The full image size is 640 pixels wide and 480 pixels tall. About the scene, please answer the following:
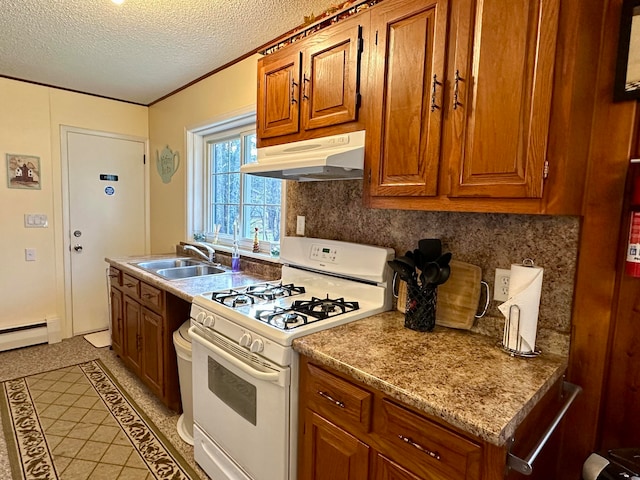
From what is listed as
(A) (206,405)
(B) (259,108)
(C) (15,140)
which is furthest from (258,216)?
(C) (15,140)

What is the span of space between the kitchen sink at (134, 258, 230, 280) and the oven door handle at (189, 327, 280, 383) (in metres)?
1.06

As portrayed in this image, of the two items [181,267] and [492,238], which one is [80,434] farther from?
[492,238]

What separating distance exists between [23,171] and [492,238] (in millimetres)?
3850

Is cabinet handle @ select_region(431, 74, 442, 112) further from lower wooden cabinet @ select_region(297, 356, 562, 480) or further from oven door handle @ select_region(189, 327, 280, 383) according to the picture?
oven door handle @ select_region(189, 327, 280, 383)

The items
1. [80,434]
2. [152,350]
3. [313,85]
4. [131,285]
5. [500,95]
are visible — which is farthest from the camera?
[131,285]

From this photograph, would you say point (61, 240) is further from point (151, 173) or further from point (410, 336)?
point (410, 336)

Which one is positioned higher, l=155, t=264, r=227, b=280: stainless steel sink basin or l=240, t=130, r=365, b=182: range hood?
l=240, t=130, r=365, b=182: range hood

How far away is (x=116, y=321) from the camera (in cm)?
299

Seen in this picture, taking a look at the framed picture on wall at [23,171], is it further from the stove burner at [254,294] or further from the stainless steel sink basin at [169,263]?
the stove burner at [254,294]

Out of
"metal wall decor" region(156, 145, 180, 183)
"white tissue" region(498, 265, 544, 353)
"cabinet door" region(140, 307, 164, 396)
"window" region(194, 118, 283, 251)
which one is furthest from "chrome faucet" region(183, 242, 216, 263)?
"white tissue" region(498, 265, 544, 353)

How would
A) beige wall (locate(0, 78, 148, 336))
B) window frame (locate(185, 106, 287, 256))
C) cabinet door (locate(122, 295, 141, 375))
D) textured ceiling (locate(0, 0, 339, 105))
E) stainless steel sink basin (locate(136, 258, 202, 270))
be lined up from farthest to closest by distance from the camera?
beige wall (locate(0, 78, 148, 336)) < window frame (locate(185, 106, 287, 256)) < stainless steel sink basin (locate(136, 258, 202, 270)) < cabinet door (locate(122, 295, 141, 375)) < textured ceiling (locate(0, 0, 339, 105))

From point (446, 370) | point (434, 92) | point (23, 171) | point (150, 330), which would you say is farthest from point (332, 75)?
point (23, 171)

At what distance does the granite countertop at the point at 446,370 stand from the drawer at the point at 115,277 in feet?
6.98

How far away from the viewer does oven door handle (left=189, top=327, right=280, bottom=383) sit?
1311 mm
